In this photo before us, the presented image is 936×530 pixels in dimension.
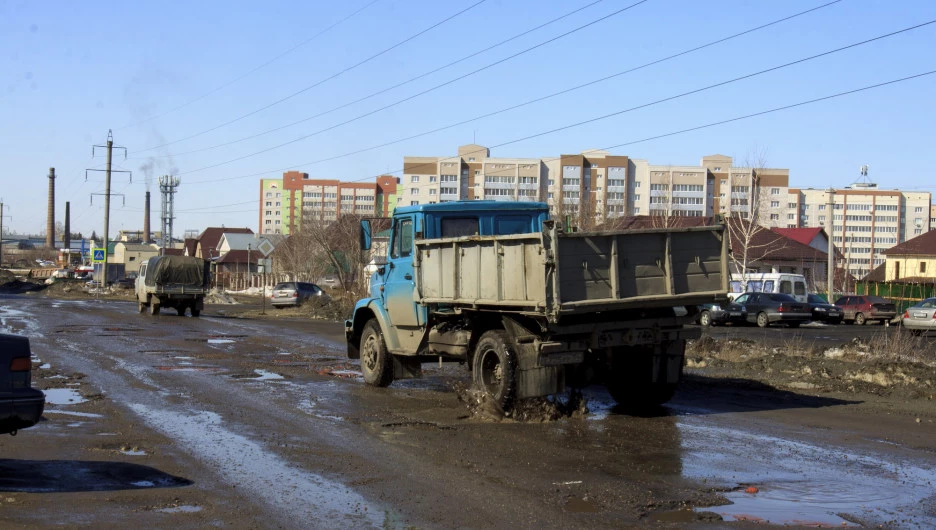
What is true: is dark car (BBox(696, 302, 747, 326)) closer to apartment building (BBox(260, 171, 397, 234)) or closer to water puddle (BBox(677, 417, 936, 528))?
water puddle (BBox(677, 417, 936, 528))

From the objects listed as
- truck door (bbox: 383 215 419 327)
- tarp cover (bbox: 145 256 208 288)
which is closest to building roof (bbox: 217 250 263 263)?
tarp cover (bbox: 145 256 208 288)

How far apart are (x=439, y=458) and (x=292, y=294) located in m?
37.0

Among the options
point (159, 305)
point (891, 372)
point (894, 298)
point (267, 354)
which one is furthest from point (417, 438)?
point (894, 298)

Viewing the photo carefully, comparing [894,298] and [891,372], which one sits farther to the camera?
[894,298]

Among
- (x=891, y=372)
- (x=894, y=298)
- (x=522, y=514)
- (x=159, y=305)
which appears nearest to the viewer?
(x=522, y=514)

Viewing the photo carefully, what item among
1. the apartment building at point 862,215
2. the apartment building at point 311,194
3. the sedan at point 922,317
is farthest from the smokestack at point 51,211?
the sedan at point 922,317

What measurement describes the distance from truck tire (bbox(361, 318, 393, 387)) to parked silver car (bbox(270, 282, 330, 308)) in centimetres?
2982

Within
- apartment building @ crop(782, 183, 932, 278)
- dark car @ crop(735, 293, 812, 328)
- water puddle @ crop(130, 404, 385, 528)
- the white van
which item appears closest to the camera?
water puddle @ crop(130, 404, 385, 528)

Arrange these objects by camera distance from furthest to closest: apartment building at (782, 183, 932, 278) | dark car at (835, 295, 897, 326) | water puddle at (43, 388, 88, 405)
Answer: apartment building at (782, 183, 932, 278), dark car at (835, 295, 897, 326), water puddle at (43, 388, 88, 405)

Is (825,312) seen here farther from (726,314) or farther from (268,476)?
(268,476)

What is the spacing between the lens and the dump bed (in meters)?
9.73

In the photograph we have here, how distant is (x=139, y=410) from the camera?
11.2 m

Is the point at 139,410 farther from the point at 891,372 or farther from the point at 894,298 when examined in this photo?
the point at 894,298

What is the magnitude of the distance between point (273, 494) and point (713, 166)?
413 ft
